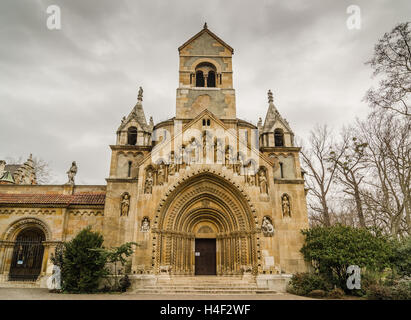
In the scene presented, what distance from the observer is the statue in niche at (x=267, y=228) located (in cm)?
1571

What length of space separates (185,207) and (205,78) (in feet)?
35.7

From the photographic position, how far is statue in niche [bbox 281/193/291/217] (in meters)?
16.8

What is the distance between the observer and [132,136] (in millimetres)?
20234

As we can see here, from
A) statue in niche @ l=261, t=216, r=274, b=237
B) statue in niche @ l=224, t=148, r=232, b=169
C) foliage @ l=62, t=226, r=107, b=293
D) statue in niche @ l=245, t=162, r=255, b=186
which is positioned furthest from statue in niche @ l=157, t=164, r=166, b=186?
statue in niche @ l=261, t=216, r=274, b=237

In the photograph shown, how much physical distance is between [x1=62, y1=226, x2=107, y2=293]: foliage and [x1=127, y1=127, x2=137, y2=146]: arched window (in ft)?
25.5

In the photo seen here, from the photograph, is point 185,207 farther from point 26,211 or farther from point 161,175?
point 26,211

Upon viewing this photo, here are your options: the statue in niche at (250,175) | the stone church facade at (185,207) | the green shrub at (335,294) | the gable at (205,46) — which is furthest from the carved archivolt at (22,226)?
the green shrub at (335,294)

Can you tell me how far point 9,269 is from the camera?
17.7 m

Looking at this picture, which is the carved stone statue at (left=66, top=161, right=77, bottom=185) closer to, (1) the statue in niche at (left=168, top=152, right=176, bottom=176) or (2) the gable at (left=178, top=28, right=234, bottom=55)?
(1) the statue in niche at (left=168, top=152, right=176, bottom=176)

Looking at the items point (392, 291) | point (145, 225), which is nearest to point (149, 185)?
point (145, 225)

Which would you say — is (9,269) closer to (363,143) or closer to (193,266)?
(193,266)

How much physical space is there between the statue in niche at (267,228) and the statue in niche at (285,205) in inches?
59.2

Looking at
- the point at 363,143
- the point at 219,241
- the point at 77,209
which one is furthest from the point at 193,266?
the point at 363,143

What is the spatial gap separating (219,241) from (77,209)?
383 inches
